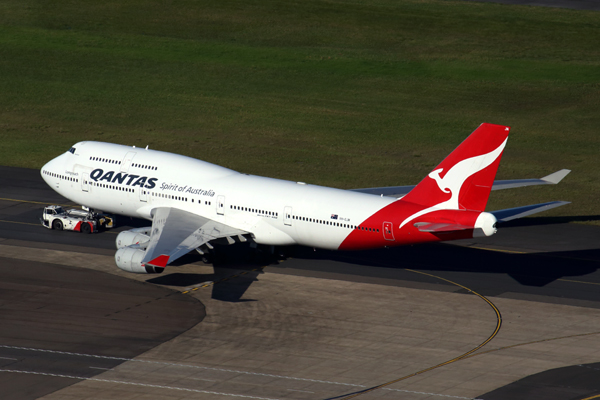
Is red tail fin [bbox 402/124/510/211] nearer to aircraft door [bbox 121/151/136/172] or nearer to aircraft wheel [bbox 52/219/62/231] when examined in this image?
aircraft door [bbox 121/151/136/172]

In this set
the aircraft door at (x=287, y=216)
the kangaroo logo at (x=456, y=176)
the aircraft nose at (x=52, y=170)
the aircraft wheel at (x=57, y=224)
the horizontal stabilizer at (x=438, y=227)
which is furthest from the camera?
the aircraft nose at (x=52, y=170)

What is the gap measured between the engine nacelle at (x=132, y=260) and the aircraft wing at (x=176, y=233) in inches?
29.6

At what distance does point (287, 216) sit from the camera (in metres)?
56.2

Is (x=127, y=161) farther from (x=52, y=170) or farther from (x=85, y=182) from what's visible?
(x=52, y=170)

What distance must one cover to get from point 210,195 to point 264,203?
393cm

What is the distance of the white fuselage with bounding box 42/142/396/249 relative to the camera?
5528 cm

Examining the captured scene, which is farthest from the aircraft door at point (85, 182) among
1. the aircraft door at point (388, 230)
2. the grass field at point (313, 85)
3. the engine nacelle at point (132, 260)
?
the aircraft door at point (388, 230)

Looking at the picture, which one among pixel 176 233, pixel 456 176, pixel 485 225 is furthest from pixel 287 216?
pixel 485 225

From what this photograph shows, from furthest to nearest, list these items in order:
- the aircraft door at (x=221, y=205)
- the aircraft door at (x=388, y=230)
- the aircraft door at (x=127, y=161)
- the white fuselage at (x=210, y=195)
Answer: the aircraft door at (x=127, y=161) < the aircraft door at (x=221, y=205) < the white fuselage at (x=210, y=195) < the aircraft door at (x=388, y=230)

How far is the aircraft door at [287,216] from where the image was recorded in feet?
184

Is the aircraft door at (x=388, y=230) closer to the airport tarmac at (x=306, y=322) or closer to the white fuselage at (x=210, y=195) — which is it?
the white fuselage at (x=210, y=195)

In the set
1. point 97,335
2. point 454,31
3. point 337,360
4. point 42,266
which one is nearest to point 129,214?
point 42,266

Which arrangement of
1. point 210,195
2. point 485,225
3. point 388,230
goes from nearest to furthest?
point 485,225 < point 388,230 < point 210,195

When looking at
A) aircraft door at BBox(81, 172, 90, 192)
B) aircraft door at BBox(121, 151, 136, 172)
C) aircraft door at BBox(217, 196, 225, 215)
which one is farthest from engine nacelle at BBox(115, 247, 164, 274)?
aircraft door at BBox(81, 172, 90, 192)
